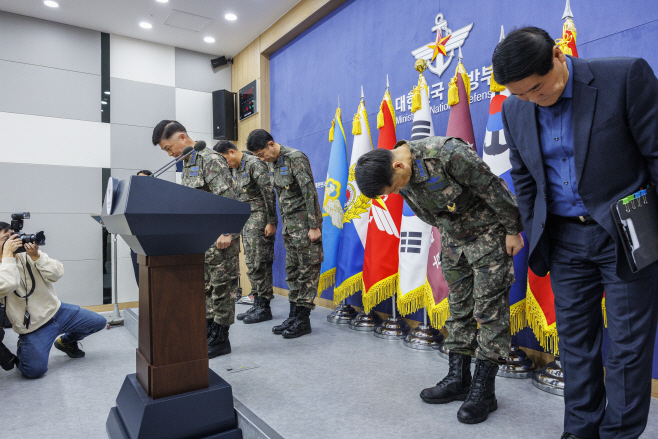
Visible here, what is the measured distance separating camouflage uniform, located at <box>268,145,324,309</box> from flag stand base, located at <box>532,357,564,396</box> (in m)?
1.49

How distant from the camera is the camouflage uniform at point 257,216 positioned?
3.27 metres

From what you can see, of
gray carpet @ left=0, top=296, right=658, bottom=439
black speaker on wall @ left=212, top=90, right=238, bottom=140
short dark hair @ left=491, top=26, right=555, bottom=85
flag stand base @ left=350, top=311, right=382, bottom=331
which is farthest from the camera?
black speaker on wall @ left=212, top=90, right=238, bottom=140

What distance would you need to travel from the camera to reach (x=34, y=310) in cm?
234

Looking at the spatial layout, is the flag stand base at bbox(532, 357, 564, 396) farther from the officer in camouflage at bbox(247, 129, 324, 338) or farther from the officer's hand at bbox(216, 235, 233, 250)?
the officer's hand at bbox(216, 235, 233, 250)

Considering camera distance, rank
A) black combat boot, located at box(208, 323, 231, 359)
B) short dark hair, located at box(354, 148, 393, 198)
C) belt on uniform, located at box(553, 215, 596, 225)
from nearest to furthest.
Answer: belt on uniform, located at box(553, 215, 596, 225), short dark hair, located at box(354, 148, 393, 198), black combat boot, located at box(208, 323, 231, 359)

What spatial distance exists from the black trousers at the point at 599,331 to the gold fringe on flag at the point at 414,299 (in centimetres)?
120

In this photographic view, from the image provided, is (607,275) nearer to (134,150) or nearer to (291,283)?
(291,283)

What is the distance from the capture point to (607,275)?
1.15 meters

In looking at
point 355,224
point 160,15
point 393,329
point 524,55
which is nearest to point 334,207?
point 355,224

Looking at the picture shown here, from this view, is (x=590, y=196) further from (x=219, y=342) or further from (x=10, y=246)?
(x=10, y=246)

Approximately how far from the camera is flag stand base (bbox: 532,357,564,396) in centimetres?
181

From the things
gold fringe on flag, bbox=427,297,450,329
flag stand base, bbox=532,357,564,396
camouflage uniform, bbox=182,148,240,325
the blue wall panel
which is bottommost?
flag stand base, bbox=532,357,564,396

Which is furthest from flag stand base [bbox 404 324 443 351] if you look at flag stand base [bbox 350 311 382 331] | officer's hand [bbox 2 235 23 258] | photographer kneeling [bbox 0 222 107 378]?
officer's hand [bbox 2 235 23 258]

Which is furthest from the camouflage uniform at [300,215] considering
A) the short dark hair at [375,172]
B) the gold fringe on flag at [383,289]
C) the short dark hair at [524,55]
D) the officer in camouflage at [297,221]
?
the short dark hair at [524,55]
